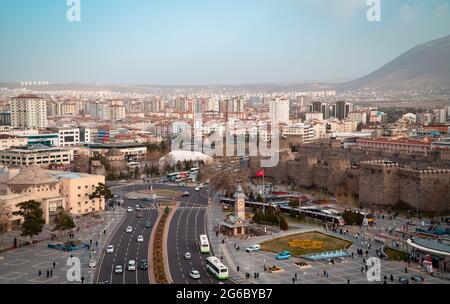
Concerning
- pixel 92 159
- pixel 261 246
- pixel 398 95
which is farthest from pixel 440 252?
pixel 398 95

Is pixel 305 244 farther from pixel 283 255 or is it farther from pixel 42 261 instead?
pixel 42 261

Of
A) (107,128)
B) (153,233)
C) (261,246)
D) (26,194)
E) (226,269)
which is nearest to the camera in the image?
(226,269)

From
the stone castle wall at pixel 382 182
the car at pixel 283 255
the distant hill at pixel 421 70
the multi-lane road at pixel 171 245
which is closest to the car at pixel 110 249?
the multi-lane road at pixel 171 245

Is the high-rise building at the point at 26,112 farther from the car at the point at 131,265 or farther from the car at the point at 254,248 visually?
the car at the point at 131,265

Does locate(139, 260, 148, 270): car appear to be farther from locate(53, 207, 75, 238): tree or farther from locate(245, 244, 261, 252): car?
locate(53, 207, 75, 238): tree

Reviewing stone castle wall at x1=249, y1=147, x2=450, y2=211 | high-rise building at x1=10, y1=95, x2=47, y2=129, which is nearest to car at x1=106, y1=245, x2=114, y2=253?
stone castle wall at x1=249, y1=147, x2=450, y2=211

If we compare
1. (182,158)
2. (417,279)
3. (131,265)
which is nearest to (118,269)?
(131,265)
